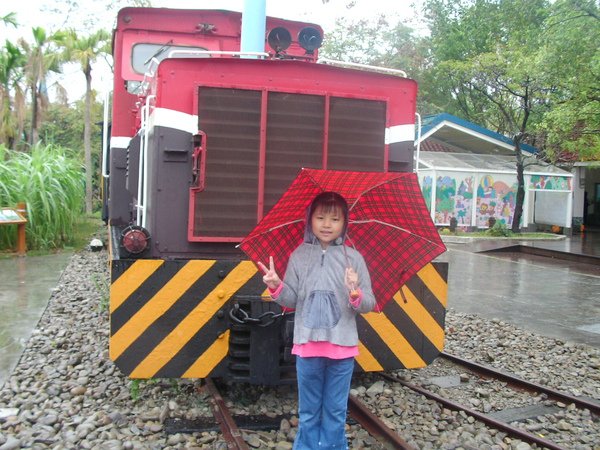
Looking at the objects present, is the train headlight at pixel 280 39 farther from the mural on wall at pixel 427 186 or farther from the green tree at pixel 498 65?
the mural on wall at pixel 427 186

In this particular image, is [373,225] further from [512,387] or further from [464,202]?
[464,202]

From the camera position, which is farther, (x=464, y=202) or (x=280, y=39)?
(x=464, y=202)

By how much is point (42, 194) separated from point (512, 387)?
9246 millimetres

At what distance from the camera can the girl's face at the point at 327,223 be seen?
298 centimetres

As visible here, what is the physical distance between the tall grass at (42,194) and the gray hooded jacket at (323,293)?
30.6 feet

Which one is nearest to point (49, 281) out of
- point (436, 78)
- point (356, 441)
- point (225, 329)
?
point (225, 329)

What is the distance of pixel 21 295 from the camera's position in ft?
25.1

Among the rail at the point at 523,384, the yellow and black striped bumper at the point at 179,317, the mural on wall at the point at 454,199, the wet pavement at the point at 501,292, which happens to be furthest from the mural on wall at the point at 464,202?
the yellow and black striped bumper at the point at 179,317

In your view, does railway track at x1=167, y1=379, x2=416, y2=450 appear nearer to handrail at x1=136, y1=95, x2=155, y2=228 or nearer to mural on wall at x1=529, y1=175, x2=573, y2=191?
handrail at x1=136, y1=95, x2=155, y2=228

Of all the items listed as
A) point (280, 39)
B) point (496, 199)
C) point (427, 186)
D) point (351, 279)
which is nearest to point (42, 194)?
point (280, 39)

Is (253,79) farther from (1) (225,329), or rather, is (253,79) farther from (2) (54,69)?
(2) (54,69)

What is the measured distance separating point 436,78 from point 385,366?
24025mm

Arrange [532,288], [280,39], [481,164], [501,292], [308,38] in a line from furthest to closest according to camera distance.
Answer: [481,164]
[532,288]
[501,292]
[308,38]
[280,39]

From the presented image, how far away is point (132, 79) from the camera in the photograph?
618 centimetres
